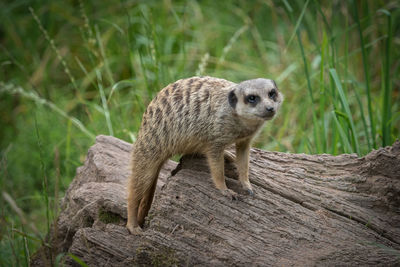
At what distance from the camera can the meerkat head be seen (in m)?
2.36

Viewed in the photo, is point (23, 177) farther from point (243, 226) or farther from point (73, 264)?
point (243, 226)

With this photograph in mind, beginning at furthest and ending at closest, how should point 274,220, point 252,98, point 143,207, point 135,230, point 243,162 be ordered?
point 143,207, point 135,230, point 243,162, point 252,98, point 274,220

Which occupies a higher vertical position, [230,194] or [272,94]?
[272,94]

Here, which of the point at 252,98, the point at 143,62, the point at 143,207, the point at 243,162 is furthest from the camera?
the point at 143,62

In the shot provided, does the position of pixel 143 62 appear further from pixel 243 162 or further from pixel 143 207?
pixel 243 162

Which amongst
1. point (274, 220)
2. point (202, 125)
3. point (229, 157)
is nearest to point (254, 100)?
point (202, 125)

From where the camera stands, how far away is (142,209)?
9.23 feet

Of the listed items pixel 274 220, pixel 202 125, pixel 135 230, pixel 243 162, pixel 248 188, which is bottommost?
pixel 135 230

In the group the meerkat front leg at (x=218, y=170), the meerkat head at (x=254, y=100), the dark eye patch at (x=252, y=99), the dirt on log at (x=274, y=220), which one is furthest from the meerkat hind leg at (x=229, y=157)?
the dark eye patch at (x=252, y=99)

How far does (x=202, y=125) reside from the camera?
2523mm

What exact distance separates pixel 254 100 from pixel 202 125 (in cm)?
36

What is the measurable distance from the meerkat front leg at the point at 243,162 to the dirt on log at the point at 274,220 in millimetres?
57

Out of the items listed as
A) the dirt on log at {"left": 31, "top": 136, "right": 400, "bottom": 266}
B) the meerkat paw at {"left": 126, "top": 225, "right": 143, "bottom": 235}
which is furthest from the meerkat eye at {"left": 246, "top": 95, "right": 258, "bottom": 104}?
the meerkat paw at {"left": 126, "top": 225, "right": 143, "bottom": 235}

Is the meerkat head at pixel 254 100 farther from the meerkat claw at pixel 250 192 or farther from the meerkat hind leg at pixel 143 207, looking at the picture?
the meerkat hind leg at pixel 143 207
